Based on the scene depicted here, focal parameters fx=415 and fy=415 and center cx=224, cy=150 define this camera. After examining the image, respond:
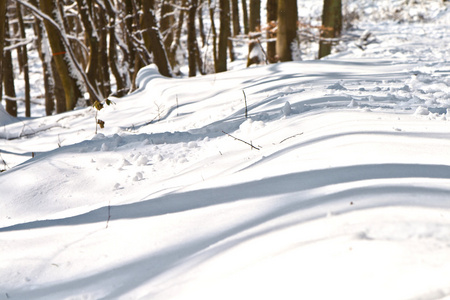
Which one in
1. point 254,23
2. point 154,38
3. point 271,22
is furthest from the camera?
point 254,23

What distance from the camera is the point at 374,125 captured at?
2338mm

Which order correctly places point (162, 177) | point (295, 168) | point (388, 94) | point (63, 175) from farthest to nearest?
point (388, 94) < point (63, 175) < point (162, 177) < point (295, 168)

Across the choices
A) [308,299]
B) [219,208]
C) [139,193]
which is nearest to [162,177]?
[139,193]

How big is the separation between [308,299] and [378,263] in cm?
21

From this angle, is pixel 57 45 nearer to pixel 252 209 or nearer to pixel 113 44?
pixel 113 44

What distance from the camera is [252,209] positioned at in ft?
5.26

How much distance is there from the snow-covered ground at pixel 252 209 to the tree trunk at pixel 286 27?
494 cm

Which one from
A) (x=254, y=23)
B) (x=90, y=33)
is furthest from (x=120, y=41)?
(x=254, y=23)

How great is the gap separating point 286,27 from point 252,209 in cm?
722

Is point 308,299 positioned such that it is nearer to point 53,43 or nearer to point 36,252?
point 36,252

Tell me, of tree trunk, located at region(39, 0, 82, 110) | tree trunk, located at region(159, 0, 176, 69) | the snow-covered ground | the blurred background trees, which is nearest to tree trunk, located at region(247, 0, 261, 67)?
the blurred background trees

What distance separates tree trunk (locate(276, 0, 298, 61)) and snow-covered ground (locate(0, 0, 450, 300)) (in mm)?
4936

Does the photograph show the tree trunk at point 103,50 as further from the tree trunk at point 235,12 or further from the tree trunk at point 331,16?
the tree trunk at point 235,12

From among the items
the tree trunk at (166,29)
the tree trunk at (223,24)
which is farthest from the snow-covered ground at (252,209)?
the tree trunk at (166,29)
